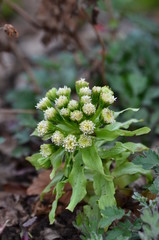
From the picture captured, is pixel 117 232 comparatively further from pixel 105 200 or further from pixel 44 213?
pixel 44 213

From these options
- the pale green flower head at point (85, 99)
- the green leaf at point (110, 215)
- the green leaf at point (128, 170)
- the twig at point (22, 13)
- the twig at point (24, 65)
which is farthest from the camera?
the twig at point (24, 65)

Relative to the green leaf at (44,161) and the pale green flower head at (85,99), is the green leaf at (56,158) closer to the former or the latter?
the green leaf at (44,161)

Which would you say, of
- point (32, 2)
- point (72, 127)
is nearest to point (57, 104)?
point (72, 127)

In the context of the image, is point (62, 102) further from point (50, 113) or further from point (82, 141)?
point (82, 141)

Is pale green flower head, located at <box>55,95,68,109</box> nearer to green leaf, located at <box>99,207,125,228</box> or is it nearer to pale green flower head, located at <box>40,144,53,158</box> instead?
pale green flower head, located at <box>40,144,53,158</box>

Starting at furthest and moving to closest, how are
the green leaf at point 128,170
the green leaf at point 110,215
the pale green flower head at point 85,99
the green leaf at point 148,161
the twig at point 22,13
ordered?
the twig at point 22,13 < the green leaf at point 128,170 < the pale green flower head at point 85,99 < the green leaf at point 148,161 < the green leaf at point 110,215

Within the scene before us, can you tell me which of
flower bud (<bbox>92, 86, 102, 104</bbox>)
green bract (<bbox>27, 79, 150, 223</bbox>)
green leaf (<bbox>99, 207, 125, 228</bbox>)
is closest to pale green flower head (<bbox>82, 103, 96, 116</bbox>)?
green bract (<bbox>27, 79, 150, 223</bbox>)

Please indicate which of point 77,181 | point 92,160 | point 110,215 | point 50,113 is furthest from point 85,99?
point 110,215

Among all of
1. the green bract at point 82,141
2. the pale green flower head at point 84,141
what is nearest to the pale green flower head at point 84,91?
the green bract at point 82,141
